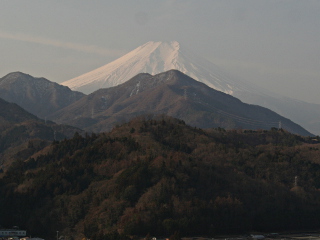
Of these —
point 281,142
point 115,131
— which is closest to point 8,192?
point 115,131

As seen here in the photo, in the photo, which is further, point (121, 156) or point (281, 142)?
point (281, 142)

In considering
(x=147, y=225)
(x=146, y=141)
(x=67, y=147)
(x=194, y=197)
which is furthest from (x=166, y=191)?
(x=67, y=147)

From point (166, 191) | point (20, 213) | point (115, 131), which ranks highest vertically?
point (115, 131)

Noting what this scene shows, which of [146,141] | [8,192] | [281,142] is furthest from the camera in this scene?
[281,142]

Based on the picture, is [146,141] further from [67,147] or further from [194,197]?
[194,197]

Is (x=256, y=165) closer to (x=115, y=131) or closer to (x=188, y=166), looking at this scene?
(x=188, y=166)

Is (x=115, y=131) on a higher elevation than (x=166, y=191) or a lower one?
higher

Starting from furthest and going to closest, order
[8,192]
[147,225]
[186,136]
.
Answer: [186,136] < [8,192] < [147,225]
